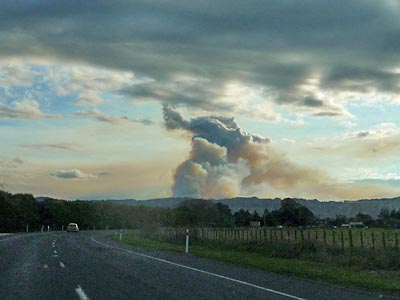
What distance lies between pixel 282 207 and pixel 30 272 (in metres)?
80.8

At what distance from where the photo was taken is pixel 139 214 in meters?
150

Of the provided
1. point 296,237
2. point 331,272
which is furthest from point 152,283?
point 296,237

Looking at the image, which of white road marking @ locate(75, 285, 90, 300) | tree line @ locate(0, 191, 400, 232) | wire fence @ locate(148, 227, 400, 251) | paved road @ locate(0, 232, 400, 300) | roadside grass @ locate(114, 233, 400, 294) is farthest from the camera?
tree line @ locate(0, 191, 400, 232)

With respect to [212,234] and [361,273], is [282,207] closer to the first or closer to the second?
[212,234]

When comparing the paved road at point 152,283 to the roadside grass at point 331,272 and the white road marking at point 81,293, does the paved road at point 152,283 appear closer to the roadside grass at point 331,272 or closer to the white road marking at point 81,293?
the white road marking at point 81,293

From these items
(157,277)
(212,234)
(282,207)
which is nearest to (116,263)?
(157,277)

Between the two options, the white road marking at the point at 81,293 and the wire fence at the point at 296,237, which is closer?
the white road marking at the point at 81,293

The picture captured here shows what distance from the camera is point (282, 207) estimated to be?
328ft

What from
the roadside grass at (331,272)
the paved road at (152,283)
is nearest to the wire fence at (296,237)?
the roadside grass at (331,272)

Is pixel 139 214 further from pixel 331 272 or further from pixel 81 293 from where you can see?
pixel 81 293

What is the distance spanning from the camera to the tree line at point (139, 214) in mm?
97562

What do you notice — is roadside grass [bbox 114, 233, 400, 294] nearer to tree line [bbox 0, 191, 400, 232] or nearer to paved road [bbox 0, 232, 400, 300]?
paved road [bbox 0, 232, 400, 300]

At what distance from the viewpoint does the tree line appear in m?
97.6

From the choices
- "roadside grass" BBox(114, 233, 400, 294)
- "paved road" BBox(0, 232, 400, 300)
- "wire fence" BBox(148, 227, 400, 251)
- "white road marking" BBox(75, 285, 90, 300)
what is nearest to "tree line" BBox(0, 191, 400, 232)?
"wire fence" BBox(148, 227, 400, 251)
